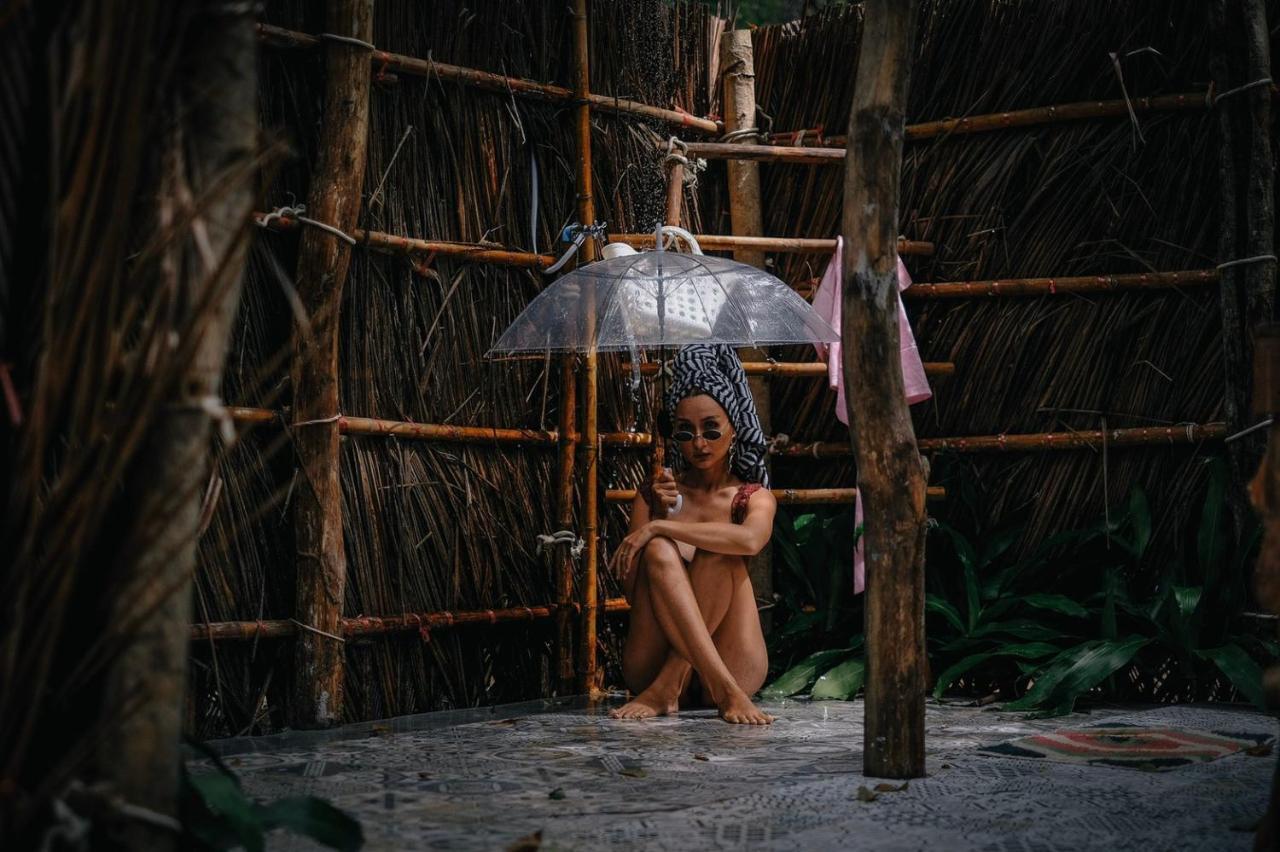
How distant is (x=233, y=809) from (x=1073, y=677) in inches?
116

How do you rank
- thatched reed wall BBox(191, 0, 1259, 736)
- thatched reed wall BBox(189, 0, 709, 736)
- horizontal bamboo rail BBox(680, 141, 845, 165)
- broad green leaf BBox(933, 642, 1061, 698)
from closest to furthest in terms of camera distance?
thatched reed wall BBox(189, 0, 709, 736) < thatched reed wall BBox(191, 0, 1259, 736) < broad green leaf BBox(933, 642, 1061, 698) < horizontal bamboo rail BBox(680, 141, 845, 165)

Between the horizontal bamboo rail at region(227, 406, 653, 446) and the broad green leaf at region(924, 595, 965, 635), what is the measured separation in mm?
1140

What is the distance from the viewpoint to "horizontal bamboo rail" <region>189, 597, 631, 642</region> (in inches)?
152

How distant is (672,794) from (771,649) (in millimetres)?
2268

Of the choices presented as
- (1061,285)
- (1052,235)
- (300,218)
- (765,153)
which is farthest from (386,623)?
(1052,235)

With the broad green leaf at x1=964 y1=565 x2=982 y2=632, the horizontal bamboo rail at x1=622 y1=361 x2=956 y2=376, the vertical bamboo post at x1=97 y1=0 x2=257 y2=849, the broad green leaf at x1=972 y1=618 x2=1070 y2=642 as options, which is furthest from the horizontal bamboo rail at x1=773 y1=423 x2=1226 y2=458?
the vertical bamboo post at x1=97 y1=0 x2=257 y2=849

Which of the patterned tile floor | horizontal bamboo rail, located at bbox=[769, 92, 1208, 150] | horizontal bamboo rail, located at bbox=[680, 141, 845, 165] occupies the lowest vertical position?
the patterned tile floor

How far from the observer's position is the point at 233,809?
1911mm

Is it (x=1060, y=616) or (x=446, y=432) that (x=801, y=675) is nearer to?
(x=1060, y=616)

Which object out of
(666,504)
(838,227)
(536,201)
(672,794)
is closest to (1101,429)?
(838,227)

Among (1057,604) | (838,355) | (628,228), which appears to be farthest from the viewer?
(628,228)

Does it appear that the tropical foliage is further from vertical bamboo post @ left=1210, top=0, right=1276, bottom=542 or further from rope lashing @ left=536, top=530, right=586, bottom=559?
rope lashing @ left=536, top=530, right=586, bottom=559

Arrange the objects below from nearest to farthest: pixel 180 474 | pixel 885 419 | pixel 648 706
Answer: pixel 180 474
pixel 885 419
pixel 648 706

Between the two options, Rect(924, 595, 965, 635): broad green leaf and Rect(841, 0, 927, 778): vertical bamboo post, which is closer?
Rect(841, 0, 927, 778): vertical bamboo post
